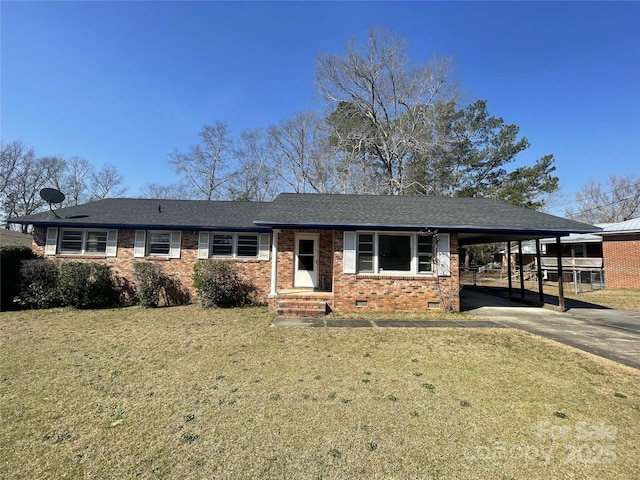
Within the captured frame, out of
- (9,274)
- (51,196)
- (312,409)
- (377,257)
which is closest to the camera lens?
(312,409)

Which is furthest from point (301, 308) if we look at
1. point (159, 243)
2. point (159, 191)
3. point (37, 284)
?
point (159, 191)

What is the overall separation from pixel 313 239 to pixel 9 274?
1076 cm

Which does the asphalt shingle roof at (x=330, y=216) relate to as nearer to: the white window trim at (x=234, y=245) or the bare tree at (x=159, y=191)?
the white window trim at (x=234, y=245)

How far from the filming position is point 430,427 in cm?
340

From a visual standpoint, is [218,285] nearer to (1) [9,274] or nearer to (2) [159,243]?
(2) [159,243]

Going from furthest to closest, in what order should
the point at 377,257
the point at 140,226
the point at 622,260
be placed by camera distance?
1. the point at 622,260
2. the point at 140,226
3. the point at 377,257

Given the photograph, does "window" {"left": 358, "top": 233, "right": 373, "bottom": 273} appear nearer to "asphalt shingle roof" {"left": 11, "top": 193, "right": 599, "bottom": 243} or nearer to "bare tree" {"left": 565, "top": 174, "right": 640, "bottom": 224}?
"asphalt shingle roof" {"left": 11, "top": 193, "right": 599, "bottom": 243}

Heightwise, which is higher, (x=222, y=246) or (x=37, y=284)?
(x=222, y=246)

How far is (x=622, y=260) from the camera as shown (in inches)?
685

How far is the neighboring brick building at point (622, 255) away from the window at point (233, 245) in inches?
731

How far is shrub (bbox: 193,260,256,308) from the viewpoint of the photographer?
10.7 meters

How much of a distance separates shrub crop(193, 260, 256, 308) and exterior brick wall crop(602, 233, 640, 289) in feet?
67.3

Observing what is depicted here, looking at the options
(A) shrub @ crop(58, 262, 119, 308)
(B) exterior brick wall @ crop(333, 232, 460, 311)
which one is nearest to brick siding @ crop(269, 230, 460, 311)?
(B) exterior brick wall @ crop(333, 232, 460, 311)

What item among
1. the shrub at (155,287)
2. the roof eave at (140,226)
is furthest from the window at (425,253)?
the shrub at (155,287)
